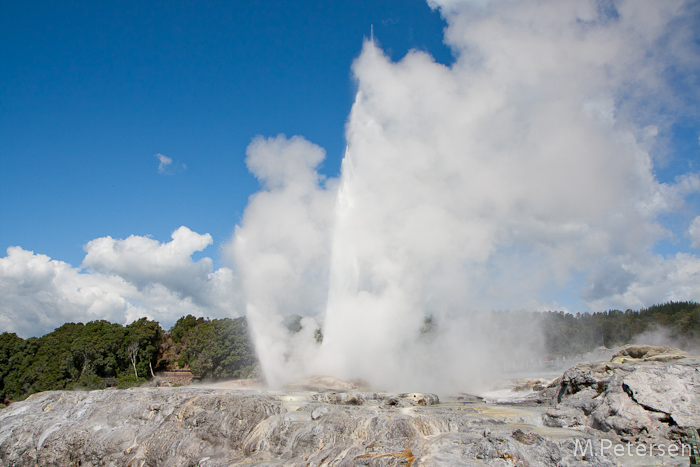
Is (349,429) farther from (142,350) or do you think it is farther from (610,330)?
(610,330)

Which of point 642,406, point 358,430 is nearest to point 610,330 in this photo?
point 642,406

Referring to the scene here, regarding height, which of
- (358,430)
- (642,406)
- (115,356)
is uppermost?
(115,356)

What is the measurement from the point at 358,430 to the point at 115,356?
132 feet

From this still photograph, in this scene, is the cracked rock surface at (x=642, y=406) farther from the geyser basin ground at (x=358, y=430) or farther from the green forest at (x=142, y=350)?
the green forest at (x=142, y=350)

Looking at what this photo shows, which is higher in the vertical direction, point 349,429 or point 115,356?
point 115,356

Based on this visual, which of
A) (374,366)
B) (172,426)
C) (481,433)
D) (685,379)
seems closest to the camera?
(481,433)

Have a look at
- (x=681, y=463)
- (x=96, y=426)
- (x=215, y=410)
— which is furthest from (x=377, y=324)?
(x=681, y=463)

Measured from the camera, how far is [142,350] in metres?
44.2

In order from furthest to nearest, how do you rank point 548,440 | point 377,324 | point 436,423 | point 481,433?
point 377,324 → point 436,423 → point 481,433 → point 548,440

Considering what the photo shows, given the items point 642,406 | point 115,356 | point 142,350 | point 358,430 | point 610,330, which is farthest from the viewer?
point 610,330

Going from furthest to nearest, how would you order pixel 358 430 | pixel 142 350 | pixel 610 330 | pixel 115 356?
pixel 610 330 < pixel 142 350 < pixel 115 356 < pixel 358 430

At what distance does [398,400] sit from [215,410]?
7.09m

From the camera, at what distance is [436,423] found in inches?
461

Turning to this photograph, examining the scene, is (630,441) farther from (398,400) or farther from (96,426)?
(96,426)
